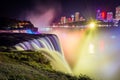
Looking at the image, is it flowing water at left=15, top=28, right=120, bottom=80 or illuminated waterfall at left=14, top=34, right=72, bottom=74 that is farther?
flowing water at left=15, top=28, right=120, bottom=80

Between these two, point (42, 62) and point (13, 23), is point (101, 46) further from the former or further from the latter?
point (42, 62)

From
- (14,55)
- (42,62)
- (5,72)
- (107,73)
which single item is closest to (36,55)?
(42,62)

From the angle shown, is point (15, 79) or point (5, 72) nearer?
point (15, 79)

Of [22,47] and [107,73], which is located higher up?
[22,47]

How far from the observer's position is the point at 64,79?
12.0 metres

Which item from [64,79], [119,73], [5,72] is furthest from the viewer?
[119,73]

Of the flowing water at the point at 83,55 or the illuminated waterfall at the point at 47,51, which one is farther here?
the flowing water at the point at 83,55

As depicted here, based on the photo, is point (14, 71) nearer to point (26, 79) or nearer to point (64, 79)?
point (26, 79)

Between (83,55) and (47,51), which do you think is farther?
(83,55)

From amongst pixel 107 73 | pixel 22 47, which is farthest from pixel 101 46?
pixel 22 47

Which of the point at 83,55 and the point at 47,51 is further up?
the point at 47,51

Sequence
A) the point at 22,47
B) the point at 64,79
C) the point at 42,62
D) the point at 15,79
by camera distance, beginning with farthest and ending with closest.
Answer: the point at 22,47 < the point at 42,62 < the point at 64,79 < the point at 15,79

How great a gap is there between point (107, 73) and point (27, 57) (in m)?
27.8

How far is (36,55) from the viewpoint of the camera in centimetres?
1731
